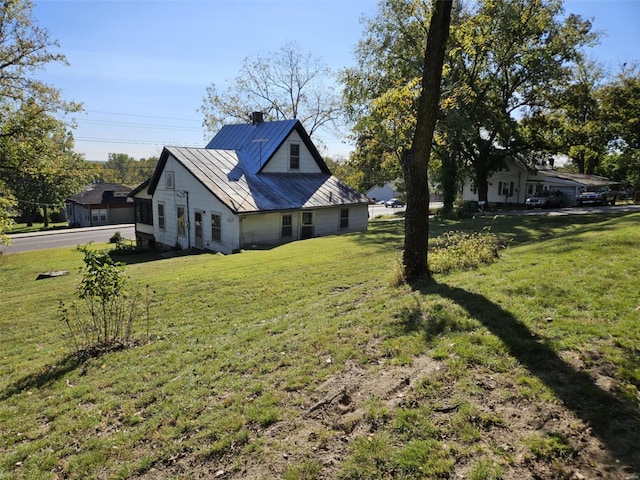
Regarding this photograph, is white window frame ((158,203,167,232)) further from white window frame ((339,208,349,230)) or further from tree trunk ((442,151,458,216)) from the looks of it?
tree trunk ((442,151,458,216))

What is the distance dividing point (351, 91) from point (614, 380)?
1151 inches

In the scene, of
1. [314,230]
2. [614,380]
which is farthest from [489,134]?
[614,380]

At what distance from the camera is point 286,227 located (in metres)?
22.1

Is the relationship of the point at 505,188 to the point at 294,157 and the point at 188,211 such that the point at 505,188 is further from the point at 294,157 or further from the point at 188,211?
the point at 188,211

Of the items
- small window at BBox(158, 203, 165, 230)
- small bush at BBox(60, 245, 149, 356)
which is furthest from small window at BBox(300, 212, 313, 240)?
small bush at BBox(60, 245, 149, 356)

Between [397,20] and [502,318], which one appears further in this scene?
[397,20]

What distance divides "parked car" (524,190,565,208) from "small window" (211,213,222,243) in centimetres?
3145

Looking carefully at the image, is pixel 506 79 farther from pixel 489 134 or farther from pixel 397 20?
pixel 397 20

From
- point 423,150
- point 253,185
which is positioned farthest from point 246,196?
point 423,150

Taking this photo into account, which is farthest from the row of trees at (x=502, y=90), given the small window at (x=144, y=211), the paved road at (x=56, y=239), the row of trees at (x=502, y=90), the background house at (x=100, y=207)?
the background house at (x=100, y=207)

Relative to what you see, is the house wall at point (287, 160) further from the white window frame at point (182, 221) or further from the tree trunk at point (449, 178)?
the tree trunk at point (449, 178)

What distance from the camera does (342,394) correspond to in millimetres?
4609

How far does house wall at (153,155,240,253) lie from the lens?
20.1m

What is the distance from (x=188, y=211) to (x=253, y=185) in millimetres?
4011
